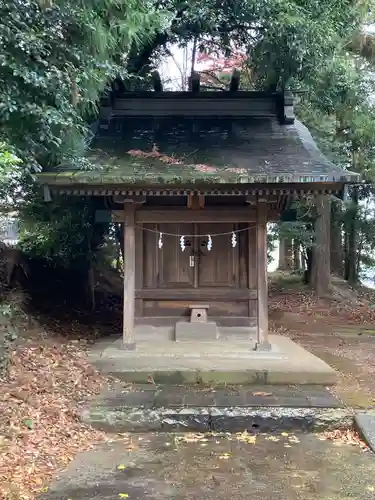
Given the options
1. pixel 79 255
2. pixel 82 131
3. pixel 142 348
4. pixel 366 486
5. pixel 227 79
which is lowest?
pixel 366 486

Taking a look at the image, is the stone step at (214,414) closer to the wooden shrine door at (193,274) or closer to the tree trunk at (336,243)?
the wooden shrine door at (193,274)

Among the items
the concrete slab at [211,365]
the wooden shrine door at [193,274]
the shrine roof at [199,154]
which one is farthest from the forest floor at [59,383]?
the shrine roof at [199,154]

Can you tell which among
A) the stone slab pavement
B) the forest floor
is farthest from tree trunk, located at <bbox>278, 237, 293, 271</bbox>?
the stone slab pavement

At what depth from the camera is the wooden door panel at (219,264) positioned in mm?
9484

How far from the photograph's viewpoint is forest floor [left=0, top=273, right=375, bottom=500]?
4848mm

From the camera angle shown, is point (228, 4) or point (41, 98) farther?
point (228, 4)

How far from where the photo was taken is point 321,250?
1730cm

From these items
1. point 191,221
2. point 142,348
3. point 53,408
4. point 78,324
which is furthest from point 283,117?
point 53,408

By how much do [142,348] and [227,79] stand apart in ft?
38.1

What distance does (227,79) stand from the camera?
17281 millimetres

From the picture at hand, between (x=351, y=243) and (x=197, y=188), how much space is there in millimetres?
14323

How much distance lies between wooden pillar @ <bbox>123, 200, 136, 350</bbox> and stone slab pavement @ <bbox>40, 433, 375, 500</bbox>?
257 centimetres

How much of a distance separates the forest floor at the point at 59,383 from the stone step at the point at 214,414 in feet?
0.79

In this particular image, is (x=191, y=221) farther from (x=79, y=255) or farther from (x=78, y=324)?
(x=79, y=255)
